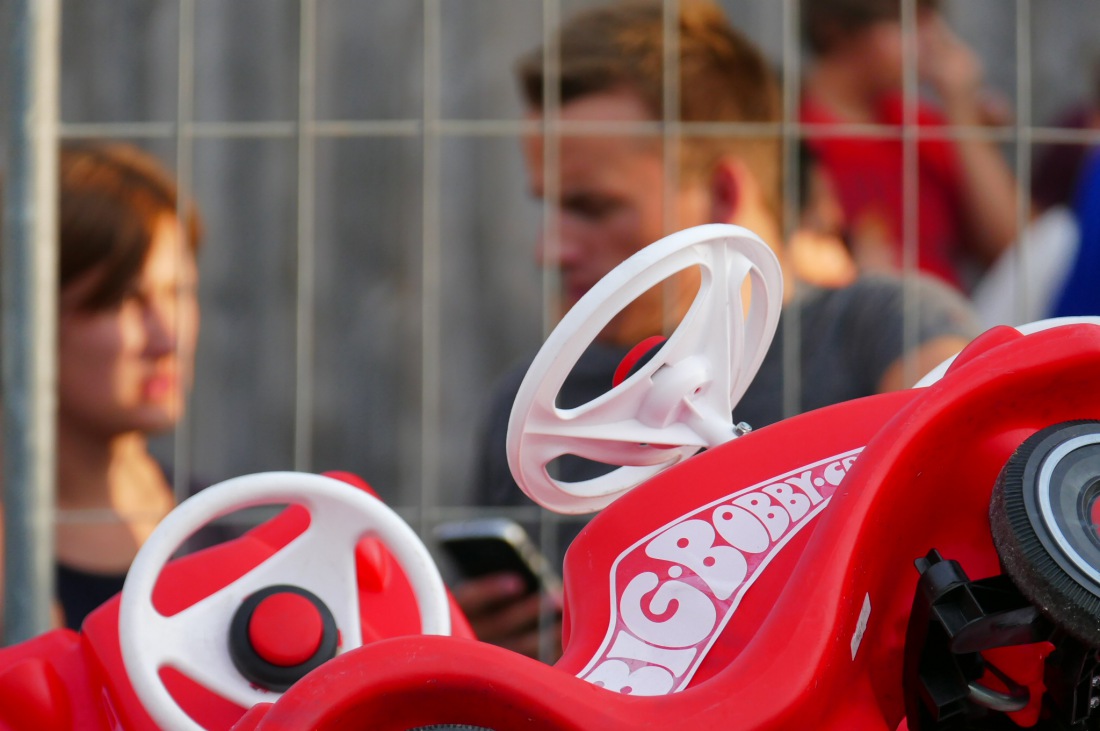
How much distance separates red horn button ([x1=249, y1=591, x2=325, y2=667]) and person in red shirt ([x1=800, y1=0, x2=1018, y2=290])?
4.60 m

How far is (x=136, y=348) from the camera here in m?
6.41

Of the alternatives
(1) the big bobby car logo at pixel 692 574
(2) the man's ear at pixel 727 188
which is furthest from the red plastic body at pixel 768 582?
(2) the man's ear at pixel 727 188

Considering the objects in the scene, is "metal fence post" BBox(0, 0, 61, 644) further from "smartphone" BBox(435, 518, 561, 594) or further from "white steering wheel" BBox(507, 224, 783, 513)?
"white steering wheel" BBox(507, 224, 783, 513)

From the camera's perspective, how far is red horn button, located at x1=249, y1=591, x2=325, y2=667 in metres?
2.42

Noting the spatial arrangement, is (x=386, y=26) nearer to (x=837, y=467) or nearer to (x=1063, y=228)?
(x=1063, y=228)

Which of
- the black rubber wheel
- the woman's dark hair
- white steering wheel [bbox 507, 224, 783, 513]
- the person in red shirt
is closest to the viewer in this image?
the black rubber wheel

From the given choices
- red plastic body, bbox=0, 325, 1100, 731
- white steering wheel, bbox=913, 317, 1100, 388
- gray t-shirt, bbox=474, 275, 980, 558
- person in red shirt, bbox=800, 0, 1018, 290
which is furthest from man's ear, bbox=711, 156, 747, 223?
red plastic body, bbox=0, 325, 1100, 731

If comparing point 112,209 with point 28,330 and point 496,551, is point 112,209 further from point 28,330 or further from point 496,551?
point 496,551

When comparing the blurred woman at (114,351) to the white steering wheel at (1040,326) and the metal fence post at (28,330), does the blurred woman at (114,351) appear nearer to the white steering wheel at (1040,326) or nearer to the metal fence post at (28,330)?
the metal fence post at (28,330)

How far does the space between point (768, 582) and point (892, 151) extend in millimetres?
4874

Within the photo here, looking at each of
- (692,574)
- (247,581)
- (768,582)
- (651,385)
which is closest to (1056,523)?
(768,582)

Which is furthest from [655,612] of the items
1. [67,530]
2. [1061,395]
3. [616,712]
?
[67,530]

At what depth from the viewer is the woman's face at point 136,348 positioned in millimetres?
6367

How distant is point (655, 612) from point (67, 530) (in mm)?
5029
